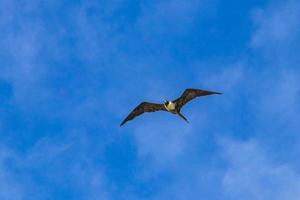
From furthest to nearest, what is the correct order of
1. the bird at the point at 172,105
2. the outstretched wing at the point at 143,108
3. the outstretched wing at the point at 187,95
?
1. the outstretched wing at the point at 143,108
2. the bird at the point at 172,105
3. the outstretched wing at the point at 187,95

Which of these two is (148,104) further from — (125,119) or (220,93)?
(220,93)

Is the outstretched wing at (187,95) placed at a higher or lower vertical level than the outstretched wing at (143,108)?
lower

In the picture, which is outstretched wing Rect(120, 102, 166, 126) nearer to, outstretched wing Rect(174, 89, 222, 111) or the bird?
the bird

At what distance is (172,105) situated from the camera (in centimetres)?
7838

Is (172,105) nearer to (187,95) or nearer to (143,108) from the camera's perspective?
(187,95)

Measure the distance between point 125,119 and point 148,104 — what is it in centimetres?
311

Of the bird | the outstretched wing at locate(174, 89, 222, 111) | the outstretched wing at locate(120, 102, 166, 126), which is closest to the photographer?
the outstretched wing at locate(174, 89, 222, 111)

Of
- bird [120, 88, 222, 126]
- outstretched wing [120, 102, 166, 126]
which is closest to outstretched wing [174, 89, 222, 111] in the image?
bird [120, 88, 222, 126]

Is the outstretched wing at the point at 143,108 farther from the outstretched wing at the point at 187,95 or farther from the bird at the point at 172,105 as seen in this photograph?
the outstretched wing at the point at 187,95

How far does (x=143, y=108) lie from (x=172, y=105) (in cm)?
411

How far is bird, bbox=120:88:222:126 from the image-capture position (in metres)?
76.8

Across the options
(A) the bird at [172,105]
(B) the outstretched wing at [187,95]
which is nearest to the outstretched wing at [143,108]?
(A) the bird at [172,105]

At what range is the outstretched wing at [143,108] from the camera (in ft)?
263

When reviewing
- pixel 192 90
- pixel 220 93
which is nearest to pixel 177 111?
pixel 192 90
